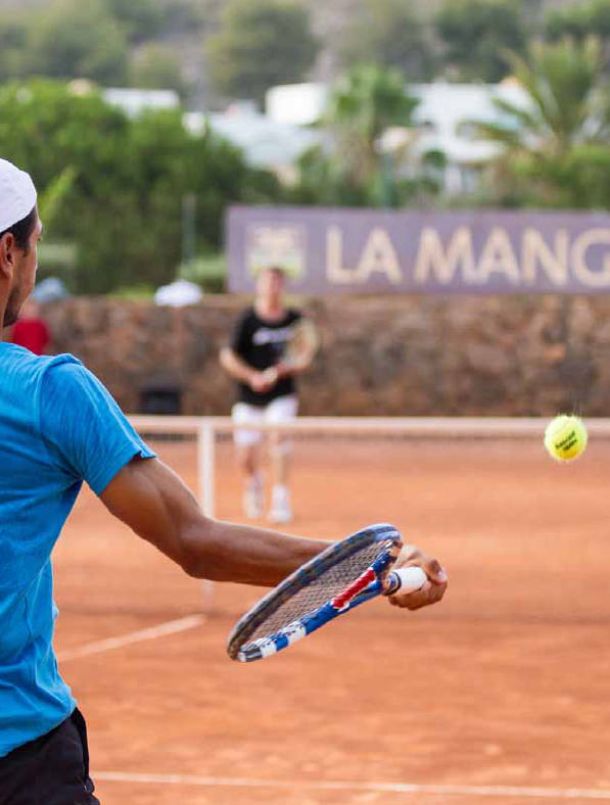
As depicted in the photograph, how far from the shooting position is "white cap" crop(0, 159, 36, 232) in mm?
2662

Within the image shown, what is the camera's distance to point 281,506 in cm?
1265

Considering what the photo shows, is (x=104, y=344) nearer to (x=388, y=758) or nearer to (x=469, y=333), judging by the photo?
(x=469, y=333)

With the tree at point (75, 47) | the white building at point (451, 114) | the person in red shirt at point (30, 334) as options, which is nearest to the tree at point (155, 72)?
Result: the tree at point (75, 47)

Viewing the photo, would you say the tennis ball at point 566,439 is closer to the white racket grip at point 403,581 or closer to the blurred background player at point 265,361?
the white racket grip at point 403,581

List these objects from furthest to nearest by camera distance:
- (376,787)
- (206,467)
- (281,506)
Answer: (281,506)
(206,467)
(376,787)

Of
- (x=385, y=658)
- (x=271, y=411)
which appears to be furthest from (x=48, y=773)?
(x=271, y=411)

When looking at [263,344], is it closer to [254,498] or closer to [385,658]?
[254,498]

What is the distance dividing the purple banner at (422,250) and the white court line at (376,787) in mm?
15471

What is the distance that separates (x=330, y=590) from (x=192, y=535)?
28 centimetres

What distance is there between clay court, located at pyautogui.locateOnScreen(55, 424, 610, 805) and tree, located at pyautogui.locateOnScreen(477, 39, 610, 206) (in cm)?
4140

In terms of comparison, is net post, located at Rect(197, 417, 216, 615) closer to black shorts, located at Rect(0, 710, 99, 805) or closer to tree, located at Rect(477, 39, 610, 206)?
black shorts, located at Rect(0, 710, 99, 805)

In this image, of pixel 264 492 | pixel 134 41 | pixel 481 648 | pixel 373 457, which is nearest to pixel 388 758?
pixel 481 648

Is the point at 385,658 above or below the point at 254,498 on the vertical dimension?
above

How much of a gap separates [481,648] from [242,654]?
5933 millimetres
